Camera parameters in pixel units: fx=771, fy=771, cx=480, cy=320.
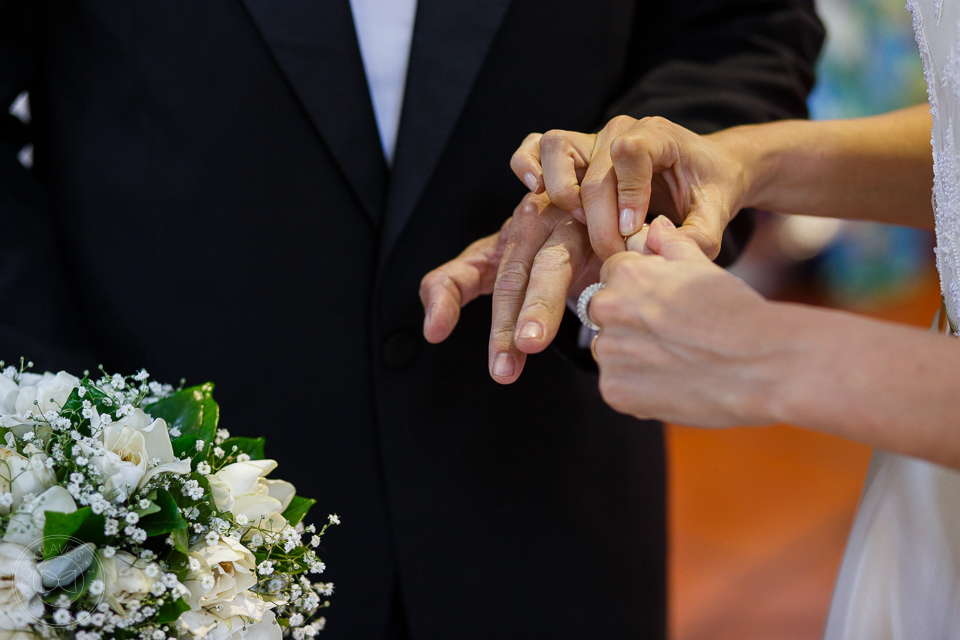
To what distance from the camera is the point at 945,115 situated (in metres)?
0.81

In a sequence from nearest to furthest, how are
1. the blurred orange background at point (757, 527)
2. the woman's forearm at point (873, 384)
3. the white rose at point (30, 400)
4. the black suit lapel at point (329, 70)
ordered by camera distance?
the woman's forearm at point (873, 384)
the white rose at point (30, 400)
the black suit lapel at point (329, 70)
the blurred orange background at point (757, 527)

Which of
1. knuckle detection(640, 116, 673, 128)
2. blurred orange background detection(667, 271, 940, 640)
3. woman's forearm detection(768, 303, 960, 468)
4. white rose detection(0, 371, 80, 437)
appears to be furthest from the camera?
blurred orange background detection(667, 271, 940, 640)

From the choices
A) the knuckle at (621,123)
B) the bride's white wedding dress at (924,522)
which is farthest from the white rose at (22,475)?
the bride's white wedding dress at (924,522)

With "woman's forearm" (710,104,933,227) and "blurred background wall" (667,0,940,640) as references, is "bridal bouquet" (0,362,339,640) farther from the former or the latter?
"blurred background wall" (667,0,940,640)

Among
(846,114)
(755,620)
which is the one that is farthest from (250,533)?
(846,114)

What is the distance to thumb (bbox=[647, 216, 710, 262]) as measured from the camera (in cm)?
74

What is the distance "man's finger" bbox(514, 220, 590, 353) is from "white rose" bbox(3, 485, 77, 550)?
430mm

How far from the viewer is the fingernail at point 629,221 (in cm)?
85

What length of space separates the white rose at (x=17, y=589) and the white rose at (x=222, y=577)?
116 millimetres

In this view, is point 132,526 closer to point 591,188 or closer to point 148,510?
point 148,510

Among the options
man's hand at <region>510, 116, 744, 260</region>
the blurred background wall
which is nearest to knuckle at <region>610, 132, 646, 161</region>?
man's hand at <region>510, 116, 744, 260</region>

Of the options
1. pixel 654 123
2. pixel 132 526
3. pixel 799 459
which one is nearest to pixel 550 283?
pixel 654 123

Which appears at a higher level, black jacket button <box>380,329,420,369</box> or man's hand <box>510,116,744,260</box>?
man's hand <box>510,116,744,260</box>

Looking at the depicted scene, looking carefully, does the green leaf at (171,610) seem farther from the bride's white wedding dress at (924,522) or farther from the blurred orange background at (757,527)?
the blurred orange background at (757,527)
